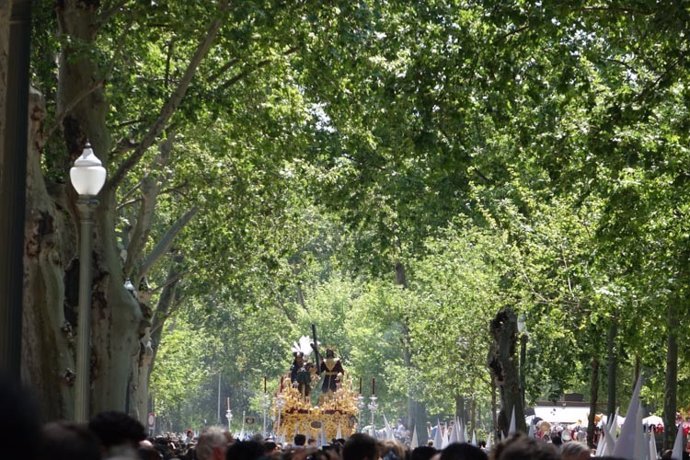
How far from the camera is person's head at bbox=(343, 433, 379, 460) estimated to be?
A: 365 inches

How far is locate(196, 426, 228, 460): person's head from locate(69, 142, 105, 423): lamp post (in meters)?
4.96

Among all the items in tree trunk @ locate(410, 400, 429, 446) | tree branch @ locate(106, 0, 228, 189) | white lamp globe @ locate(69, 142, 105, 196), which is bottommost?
white lamp globe @ locate(69, 142, 105, 196)

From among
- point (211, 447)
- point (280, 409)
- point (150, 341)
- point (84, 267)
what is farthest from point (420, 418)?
point (211, 447)

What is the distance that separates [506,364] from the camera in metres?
36.9

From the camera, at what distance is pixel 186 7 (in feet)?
74.0

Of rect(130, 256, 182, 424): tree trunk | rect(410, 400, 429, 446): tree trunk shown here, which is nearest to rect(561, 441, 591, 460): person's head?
rect(130, 256, 182, 424): tree trunk

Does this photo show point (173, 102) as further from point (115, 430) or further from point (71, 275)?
point (115, 430)

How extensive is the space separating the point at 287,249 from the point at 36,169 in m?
18.3

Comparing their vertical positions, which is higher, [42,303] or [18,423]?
[42,303]

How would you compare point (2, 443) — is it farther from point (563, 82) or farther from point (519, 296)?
point (519, 296)

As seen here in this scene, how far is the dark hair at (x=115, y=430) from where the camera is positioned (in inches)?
293

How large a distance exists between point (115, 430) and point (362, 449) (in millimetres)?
2187

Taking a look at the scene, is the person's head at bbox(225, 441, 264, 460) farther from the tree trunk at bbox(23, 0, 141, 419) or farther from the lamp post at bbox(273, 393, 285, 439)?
the lamp post at bbox(273, 393, 285, 439)

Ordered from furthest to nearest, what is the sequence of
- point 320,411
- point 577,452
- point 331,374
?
point 331,374 → point 320,411 → point 577,452
